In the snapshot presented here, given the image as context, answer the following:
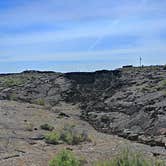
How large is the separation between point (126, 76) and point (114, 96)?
36.7ft

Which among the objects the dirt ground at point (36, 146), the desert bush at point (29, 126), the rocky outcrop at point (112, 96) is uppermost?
the rocky outcrop at point (112, 96)

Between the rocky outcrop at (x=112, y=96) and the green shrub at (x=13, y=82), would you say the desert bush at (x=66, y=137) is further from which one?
the green shrub at (x=13, y=82)

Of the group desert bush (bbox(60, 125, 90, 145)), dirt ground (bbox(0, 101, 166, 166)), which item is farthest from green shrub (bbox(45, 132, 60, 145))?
desert bush (bbox(60, 125, 90, 145))

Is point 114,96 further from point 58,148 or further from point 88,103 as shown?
point 58,148

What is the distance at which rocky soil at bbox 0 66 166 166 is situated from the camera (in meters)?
23.3

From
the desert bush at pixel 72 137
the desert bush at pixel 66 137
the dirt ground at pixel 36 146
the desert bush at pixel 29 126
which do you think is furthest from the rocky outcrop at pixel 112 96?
the desert bush at pixel 29 126

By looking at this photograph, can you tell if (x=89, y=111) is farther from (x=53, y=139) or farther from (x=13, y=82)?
(x=13, y=82)

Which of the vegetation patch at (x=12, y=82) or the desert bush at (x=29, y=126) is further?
the vegetation patch at (x=12, y=82)

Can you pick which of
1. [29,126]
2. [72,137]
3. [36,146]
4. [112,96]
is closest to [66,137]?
[72,137]

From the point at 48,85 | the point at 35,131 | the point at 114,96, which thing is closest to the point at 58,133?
the point at 35,131

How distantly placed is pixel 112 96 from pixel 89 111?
6208 millimetres

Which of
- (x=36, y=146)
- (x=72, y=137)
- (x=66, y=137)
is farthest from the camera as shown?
(x=66, y=137)

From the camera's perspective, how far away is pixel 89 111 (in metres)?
46.6

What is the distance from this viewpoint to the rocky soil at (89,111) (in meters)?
23.3
